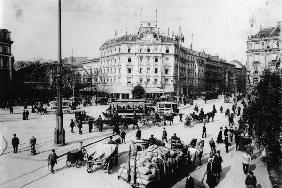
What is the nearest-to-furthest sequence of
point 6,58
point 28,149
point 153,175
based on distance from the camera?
1. point 153,175
2. point 28,149
3. point 6,58

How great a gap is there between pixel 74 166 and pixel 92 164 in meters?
1.57

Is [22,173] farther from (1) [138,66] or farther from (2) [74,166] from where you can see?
(1) [138,66]

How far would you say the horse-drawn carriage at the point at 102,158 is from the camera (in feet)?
53.8

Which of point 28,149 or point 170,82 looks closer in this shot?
point 28,149

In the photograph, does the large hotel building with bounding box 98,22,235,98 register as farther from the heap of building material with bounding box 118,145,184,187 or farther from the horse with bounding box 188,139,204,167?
the heap of building material with bounding box 118,145,184,187

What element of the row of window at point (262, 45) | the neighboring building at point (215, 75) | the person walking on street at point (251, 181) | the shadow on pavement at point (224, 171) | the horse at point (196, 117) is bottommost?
the shadow on pavement at point (224, 171)

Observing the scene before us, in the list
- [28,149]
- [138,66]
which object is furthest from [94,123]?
[138,66]

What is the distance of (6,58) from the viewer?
7150 centimetres

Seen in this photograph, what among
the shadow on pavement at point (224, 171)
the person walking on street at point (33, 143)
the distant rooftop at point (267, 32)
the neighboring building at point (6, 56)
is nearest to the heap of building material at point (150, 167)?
the shadow on pavement at point (224, 171)

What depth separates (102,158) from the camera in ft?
54.3

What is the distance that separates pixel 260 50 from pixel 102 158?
232 feet

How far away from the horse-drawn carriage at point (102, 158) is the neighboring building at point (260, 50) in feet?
215

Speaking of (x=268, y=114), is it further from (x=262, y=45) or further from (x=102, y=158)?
(x=262, y=45)

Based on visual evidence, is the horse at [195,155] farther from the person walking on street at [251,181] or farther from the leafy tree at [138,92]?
the leafy tree at [138,92]
